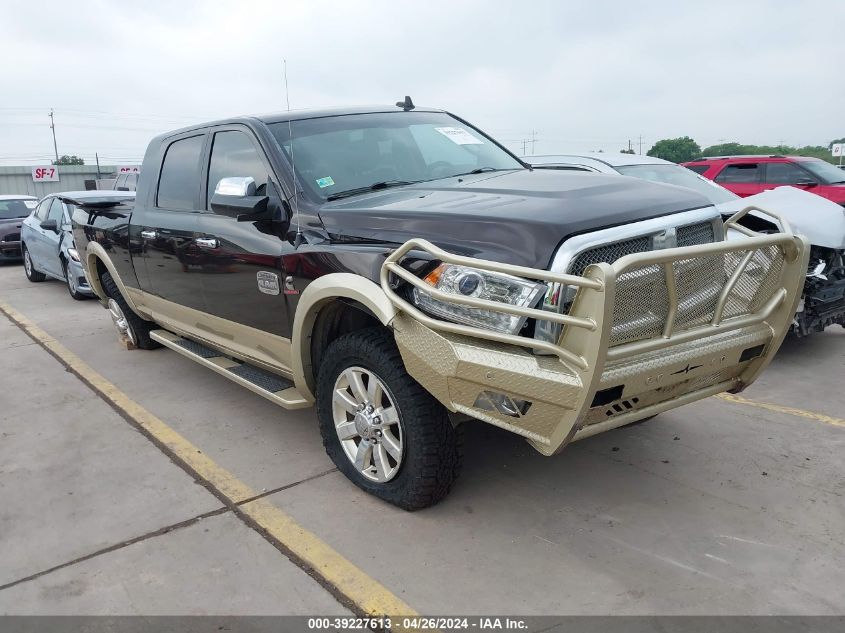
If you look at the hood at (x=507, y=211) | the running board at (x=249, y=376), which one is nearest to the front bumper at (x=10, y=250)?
the running board at (x=249, y=376)

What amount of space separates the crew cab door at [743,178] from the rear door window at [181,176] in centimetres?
973

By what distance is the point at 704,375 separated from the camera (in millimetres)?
3020

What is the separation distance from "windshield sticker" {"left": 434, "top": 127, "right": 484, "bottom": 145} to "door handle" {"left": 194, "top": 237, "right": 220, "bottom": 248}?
1.57m

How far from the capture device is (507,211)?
2.92 metres

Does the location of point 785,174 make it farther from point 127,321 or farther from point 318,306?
point 318,306

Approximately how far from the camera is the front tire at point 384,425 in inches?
122

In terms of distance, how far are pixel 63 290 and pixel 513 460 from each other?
909 cm

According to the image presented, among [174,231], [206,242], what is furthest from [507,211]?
[174,231]

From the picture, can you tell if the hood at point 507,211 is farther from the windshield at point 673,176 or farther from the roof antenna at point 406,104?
the windshield at point 673,176

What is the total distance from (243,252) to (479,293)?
1.79 metres

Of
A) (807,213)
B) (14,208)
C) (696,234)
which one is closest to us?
(696,234)

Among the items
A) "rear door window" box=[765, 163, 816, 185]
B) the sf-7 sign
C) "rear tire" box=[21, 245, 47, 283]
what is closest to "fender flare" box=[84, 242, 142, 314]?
"rear tire" box=[21, 245, 47, 283]

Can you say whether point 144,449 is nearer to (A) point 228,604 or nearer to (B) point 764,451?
(A) point 228,604
